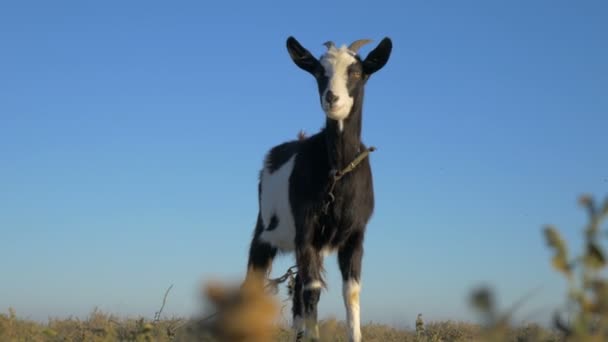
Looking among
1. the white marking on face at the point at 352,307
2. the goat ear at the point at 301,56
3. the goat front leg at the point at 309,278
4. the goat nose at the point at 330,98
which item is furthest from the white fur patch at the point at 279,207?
the goat nose at the point at 330,98

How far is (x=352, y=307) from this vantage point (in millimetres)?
6949

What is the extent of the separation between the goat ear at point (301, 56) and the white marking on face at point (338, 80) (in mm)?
265

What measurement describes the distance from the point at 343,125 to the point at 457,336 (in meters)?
3.67

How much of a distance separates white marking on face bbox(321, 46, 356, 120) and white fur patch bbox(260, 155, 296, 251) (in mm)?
1180

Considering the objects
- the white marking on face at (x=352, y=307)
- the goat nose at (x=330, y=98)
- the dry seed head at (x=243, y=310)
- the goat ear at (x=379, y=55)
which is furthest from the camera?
the goat ear at (x=379, y=55)

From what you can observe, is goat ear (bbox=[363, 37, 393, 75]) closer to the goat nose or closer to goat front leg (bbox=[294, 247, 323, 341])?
the goat nose

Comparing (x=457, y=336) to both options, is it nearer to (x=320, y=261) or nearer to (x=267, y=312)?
(x=320, y=261)

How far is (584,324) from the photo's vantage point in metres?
1.31

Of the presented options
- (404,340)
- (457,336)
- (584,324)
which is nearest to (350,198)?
(404,340)

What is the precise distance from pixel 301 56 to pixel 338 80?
1.06 m

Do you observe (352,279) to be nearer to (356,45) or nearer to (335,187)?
(335,187)

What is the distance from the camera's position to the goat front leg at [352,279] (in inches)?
272

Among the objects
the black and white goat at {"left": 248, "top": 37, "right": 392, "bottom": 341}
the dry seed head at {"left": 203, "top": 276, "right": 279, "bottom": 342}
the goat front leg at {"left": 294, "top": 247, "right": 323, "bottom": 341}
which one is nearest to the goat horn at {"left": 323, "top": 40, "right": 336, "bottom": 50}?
the black and white goat at {"left": 248, "top": 37, "right": 392, "bottom": 341}

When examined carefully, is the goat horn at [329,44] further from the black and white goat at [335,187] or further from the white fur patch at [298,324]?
the white fur patch at [298,324]
